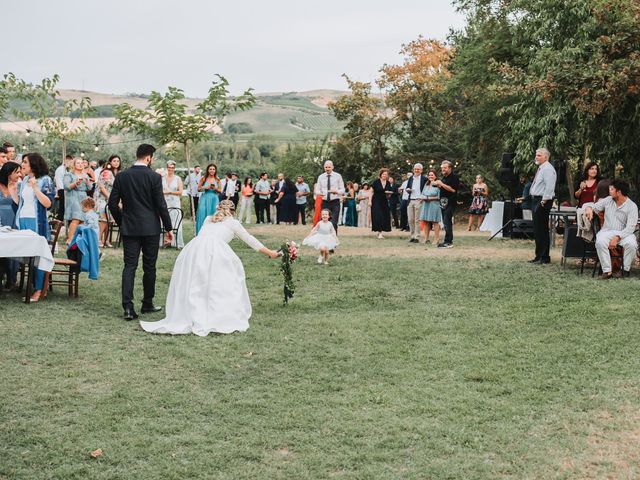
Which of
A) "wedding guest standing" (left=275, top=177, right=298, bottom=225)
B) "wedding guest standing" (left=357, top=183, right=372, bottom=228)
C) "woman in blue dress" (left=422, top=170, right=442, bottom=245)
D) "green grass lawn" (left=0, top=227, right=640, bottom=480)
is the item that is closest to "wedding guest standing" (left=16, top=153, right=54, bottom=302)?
"green grass lawn" (left=0, top=227, right=640, bottom=480)

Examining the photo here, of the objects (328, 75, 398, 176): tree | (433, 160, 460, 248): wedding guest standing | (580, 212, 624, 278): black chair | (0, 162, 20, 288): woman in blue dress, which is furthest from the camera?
(328, 75, 398, 176): tree

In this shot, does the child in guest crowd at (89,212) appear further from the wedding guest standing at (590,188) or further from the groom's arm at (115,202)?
the wedding guest standing at (590,188)

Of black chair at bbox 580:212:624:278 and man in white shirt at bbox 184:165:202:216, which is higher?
man in white shirt at bbox 184:165:202:216

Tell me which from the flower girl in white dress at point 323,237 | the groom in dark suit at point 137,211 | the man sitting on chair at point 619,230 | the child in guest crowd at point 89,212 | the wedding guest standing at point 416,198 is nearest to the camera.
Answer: the groom in dark suit at point 137,211

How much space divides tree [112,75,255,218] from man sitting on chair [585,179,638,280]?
947 cm

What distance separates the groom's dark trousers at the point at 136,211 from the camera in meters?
10.5

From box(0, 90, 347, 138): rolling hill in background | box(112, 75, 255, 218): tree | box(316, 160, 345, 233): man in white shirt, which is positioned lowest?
box(316, 160, 345, 233): man in white shirt

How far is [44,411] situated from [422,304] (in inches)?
247

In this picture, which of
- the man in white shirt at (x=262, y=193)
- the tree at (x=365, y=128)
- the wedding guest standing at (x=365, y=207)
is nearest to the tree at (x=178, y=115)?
the man in white shirt at (x=262, y=193)

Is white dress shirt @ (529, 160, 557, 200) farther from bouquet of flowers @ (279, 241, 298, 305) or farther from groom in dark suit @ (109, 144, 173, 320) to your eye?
groom in dark suit @ (109, 144, 173, 320)

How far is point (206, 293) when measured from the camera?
9953 millimetres

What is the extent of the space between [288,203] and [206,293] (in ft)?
74.7

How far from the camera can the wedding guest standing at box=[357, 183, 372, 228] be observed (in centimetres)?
3275

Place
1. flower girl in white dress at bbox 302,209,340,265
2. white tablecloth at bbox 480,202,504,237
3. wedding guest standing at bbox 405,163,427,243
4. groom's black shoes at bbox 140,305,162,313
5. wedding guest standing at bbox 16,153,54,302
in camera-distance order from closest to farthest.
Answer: groom's black shoes at bbox 140,305,162,313 → wedding guest standing at bbox 16,153,54,302 → flower girl in white dress at bbox 302,209,340,265 → wedding guest standing at bbox 405,163,427,243 → white tablecloth at bbox 480,202,504,237
